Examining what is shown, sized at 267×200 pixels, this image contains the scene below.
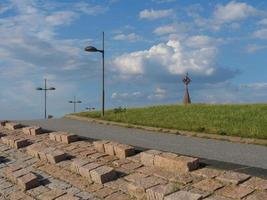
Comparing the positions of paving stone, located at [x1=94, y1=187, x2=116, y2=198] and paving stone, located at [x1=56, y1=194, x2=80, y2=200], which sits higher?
paving stone, located at [x1=94, y1=187, x2=116, y2=198]

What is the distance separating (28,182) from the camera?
9336 millimetres

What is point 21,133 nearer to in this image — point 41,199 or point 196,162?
point 41,199

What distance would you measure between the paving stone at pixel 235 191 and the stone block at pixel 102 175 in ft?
7.39

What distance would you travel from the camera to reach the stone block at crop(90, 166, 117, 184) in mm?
8438

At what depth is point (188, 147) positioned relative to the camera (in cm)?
1305

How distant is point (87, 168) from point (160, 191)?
2240 mm

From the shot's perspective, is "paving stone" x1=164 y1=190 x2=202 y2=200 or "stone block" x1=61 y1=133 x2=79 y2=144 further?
"stone block" x1=61 y1=133 x2=79 y2=144

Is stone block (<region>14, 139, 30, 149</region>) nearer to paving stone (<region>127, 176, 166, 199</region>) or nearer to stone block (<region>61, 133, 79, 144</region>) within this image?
stone block (<region>61, 133, 79, 144</region>)

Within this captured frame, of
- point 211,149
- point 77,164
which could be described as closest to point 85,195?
point 77,164

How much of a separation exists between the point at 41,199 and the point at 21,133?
791cm

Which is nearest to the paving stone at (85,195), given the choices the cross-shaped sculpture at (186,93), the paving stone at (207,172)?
the paving stone at (207,172)

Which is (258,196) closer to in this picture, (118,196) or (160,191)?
(160,191)

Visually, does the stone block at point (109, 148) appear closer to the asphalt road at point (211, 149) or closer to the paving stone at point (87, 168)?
the paving stone at point (87, 168)

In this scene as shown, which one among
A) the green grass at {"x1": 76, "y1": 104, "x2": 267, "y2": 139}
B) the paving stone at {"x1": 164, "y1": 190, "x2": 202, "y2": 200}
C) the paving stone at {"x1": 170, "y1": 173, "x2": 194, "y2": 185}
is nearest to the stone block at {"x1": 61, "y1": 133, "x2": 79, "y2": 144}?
the green grass at {"x1": 76, "y1": 104, "x2": 267, "y2": 139}
